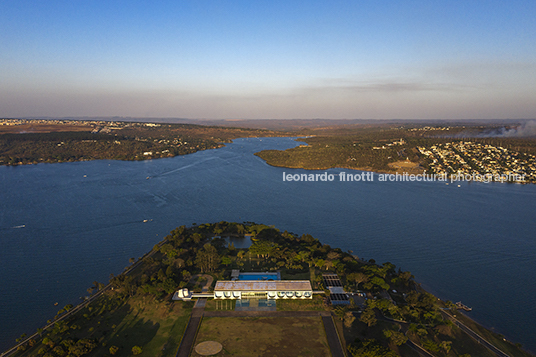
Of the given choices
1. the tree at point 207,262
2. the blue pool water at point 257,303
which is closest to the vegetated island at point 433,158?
the tree at point 207,262

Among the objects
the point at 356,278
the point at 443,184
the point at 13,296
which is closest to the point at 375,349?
the point at 356,278

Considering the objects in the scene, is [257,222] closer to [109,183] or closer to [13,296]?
[13,296]

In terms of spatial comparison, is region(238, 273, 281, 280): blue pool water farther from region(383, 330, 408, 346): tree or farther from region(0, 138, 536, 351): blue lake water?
region(0, 138, 536, 351): blue lake water

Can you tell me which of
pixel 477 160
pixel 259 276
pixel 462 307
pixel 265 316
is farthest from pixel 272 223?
pixel 477 160

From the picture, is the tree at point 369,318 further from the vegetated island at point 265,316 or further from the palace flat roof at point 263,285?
the palace flat roof at point 263,285

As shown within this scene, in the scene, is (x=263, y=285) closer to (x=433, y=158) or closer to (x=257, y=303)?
(x=257, y=303)

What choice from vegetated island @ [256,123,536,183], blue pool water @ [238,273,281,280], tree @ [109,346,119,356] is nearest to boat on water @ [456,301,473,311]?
blue pool water @ [238,273,281,280]
